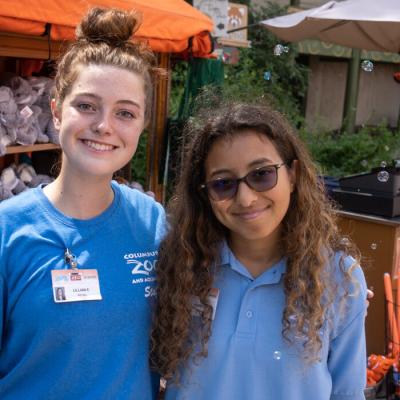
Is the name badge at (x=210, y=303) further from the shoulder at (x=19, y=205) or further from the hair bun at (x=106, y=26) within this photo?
the hair bun at (x=106, y=26)

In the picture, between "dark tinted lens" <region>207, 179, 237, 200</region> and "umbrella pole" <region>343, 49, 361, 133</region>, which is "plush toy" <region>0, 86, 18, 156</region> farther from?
"umbrella pole" <region>343, 49, 361, 133</region>

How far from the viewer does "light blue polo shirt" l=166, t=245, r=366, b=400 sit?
5.12ft

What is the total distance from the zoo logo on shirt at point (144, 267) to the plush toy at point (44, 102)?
7.88 feet

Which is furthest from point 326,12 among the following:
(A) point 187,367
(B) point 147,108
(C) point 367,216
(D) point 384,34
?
(A) point 187,367

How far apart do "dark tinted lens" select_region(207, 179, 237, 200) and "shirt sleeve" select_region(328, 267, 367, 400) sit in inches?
17.0

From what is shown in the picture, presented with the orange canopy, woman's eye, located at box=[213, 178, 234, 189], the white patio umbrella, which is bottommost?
woman's eye, located at box=[213, 178, 234, 189]

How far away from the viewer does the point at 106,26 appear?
1.63 metres

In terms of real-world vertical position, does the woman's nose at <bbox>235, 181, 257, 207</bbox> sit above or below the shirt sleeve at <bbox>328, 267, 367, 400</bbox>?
above

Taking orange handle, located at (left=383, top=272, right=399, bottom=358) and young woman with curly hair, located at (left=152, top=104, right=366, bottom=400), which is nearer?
young woman with curly hair, located at (left=152, top=104, right=366, bottom=400)

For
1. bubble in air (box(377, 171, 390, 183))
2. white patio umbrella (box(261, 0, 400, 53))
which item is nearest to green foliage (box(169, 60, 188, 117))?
white patio umbrella (box(261, 0, 400, 53))

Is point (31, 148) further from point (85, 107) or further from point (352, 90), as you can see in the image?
point (352, 90)

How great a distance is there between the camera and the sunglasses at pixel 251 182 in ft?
5.24

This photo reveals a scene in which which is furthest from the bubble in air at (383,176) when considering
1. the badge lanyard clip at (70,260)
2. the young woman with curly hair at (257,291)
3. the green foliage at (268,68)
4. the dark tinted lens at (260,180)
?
the green foliage at (268,68)

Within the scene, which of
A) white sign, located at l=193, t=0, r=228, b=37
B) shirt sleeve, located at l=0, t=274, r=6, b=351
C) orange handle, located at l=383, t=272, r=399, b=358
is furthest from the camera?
white sign, located at l=193, t=0, r=228, b=37
